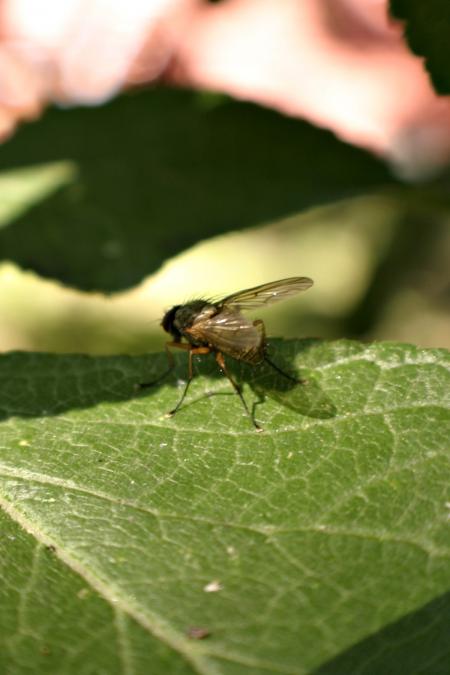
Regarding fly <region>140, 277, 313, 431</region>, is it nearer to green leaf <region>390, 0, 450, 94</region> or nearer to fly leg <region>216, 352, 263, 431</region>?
fly leg <region>216, 352, 263, 431</region>

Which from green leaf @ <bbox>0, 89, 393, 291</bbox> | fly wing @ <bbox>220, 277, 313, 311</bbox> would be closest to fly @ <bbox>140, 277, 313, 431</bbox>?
fly wing @ <bbox>220, 277, 313, 311</bbox>

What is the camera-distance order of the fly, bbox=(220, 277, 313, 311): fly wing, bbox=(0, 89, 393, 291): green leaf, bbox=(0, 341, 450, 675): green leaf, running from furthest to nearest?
bbox=(0, 89, 393, 291): green leaf < bbox=(220, 277, 313, 311): fly wing < the fly < bbox=(0, 341, 450, 675): green leaf

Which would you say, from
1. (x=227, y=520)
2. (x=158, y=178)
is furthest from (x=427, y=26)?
(x=158, y=178)

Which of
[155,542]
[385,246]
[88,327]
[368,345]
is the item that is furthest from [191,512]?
[385,246]

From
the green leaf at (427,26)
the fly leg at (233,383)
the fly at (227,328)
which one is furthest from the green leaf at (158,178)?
the green leaf at (427,26)

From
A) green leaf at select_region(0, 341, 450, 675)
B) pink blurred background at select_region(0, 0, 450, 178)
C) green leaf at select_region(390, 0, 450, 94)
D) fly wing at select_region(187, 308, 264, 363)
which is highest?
pink blurred background at select_region(0, 0, 450, 178)
